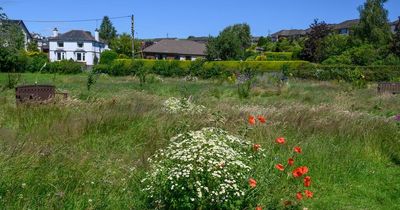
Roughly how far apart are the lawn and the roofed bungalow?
3201 inches

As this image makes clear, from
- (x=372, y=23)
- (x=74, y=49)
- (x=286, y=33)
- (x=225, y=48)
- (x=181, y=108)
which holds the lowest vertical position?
(x=181, y=108)

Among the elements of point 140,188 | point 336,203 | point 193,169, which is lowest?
point 336,203

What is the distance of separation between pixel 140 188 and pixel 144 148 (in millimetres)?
1555

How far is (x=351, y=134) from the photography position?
808 centimetres

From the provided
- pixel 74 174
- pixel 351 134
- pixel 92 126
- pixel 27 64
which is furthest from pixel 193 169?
pixel 27 64

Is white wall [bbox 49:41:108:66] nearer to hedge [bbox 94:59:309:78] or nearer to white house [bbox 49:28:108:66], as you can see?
white house [bbox 49:28:108:66]

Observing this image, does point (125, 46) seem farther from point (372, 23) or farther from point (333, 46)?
point (372, 23)

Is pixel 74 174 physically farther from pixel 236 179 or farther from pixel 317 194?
pixel 317 194

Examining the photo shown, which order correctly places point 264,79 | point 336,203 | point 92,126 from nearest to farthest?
1. point 336,203
2. point 92,126
3. point 264,79

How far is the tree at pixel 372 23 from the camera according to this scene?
188ft

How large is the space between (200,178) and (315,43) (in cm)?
5779

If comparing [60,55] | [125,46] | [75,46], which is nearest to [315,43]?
[125,46]

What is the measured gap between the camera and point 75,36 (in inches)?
3629

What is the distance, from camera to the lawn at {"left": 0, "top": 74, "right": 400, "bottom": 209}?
431 centimetres
